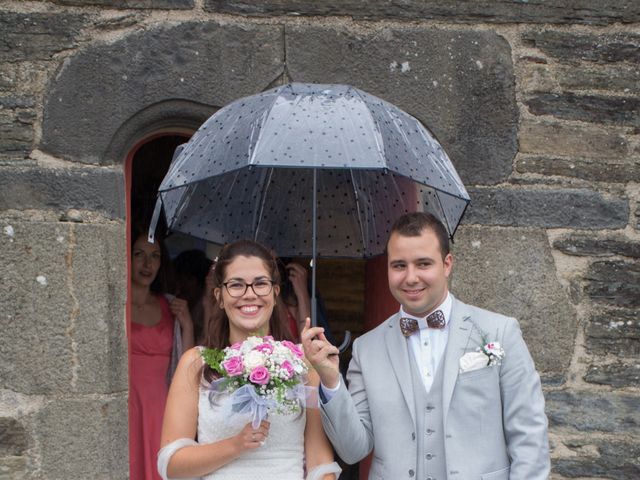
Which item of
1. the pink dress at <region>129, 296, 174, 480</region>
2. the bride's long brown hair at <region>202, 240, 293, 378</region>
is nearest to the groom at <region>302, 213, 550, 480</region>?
the bride's long brown hair at <region>202, 240, 293, 378</region>

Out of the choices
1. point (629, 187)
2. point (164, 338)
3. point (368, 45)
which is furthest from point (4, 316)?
point (629, 187)

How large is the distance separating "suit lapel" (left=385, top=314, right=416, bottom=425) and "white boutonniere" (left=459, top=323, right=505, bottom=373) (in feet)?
0.60

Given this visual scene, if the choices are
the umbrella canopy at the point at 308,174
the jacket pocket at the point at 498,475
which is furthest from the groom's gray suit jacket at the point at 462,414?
the umbrella canopy at the point at 308,174

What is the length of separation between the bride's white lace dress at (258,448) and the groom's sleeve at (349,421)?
0.49ft

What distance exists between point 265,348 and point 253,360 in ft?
0.20

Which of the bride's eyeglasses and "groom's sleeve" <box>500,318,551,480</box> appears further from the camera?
the bride's eyeglasses

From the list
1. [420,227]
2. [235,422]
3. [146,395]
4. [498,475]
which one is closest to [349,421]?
[235,422]

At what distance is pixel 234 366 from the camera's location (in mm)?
3008

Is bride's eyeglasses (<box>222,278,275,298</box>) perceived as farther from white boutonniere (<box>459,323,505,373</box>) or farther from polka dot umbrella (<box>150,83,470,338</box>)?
white boutonniere (<box>459,323,505,373</box>)

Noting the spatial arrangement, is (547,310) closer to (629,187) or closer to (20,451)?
(629,187)

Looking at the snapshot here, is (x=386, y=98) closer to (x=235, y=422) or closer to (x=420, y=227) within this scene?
(x=420, y=227)

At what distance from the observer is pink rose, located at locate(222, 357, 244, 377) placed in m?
3.00

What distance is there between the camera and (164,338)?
5035 mm

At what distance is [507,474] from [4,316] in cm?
211
